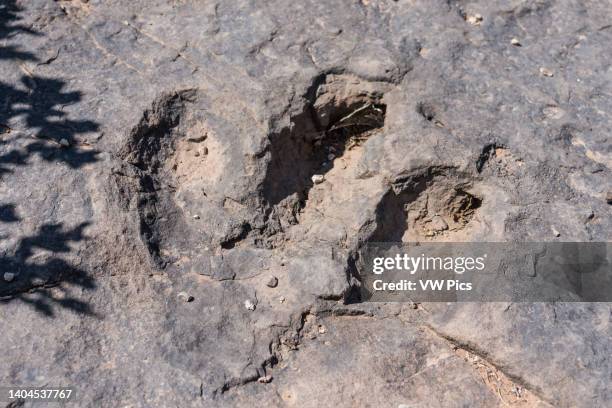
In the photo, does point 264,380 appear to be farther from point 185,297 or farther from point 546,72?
point 546,72

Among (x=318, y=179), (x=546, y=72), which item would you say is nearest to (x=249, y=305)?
(x=318, y=179)

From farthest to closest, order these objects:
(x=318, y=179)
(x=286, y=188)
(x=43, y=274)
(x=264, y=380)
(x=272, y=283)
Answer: (x=318, y=179) < (x=286, y=188) < (x=272, y=283) < (x=43, y=274) < (x=264, y=380)

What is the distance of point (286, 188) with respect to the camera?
369 cm

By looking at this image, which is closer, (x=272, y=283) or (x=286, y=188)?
(x=272, y=283)

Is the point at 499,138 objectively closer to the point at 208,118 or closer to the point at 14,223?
the point at 208,118

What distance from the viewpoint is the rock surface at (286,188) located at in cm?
308

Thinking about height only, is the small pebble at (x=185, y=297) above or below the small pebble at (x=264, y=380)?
above

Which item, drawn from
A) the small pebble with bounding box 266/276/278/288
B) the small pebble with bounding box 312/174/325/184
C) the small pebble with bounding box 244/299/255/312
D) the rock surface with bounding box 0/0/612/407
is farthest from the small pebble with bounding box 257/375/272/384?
the small pebble with bounding box 312/174/325/184

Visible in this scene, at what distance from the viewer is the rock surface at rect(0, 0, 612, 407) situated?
308cm

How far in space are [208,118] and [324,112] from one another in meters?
0.65

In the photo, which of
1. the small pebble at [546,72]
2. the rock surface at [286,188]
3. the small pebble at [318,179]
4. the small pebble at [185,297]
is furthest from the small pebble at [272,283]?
the small pebble at [546,72]

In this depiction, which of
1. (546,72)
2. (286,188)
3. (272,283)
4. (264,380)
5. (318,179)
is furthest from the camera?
→ (546,72)

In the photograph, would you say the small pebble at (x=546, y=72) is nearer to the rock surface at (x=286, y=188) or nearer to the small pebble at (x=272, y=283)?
the rock surface at (x=286, y=188)

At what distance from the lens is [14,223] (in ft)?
10.9
